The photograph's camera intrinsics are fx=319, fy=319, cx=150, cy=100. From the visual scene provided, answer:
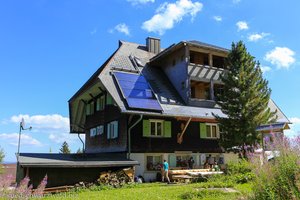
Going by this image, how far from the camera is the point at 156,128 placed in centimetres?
2417

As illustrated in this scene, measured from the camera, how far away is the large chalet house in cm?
2302

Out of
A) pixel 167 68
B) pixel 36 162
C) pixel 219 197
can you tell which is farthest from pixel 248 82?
pixel 36 162

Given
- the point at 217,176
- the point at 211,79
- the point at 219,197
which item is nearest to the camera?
the point at 219,197

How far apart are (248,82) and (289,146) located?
1670 centimetres

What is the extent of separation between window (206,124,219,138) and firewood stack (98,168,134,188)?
30.6 feet

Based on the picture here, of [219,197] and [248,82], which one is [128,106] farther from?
[219,197]

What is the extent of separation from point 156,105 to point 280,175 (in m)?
16.7

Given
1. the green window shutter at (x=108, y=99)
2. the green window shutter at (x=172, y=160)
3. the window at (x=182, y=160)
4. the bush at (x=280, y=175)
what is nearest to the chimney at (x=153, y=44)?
the green window shutter at (x=108, y=99)

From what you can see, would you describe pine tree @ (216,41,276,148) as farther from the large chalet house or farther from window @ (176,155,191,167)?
window @ (176,155,191,167)

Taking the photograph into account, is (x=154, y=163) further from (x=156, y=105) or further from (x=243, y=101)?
(x=243, y=101)

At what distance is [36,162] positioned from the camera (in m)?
16.8

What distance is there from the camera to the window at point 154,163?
23188mm

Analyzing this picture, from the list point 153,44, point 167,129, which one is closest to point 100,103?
point 167,129

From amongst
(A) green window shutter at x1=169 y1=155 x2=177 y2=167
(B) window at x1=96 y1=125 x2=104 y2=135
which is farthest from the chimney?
(A) green window shutter at x1=169 y1=155 x2=177 y2=167
